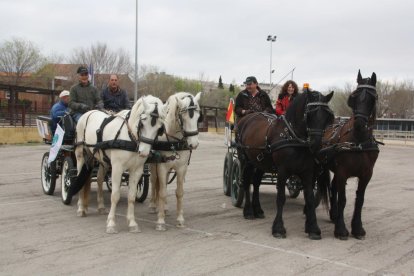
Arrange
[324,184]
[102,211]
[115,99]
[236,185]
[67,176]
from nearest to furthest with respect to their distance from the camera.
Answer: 1. [324,184]
2. [102,211]
3. [67,176]
4. [115,99]
5. [236,185]

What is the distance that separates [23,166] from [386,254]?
1284 centimetres

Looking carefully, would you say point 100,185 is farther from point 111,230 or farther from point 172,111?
point 172,111

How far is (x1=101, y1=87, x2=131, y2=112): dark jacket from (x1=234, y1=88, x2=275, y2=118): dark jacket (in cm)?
218

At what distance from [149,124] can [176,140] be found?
2.16 ft

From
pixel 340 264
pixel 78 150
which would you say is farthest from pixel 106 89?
pixel 340 264

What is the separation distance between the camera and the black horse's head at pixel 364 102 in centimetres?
610

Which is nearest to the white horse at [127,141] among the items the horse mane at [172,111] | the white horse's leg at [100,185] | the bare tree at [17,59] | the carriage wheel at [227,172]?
the horse mane at [172,111]

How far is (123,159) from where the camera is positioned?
6.58 metres

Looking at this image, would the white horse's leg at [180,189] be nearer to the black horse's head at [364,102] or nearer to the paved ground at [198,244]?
the paved ground at [198,244]

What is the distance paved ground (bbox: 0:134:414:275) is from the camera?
5.11m

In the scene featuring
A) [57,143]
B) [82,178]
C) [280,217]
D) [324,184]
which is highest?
[57,143]

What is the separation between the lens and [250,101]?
350 inches

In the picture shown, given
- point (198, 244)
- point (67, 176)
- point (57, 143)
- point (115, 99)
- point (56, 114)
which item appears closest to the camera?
point (198, 244)

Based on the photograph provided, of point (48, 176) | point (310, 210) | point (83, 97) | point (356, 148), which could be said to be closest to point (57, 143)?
point (83, 97)
